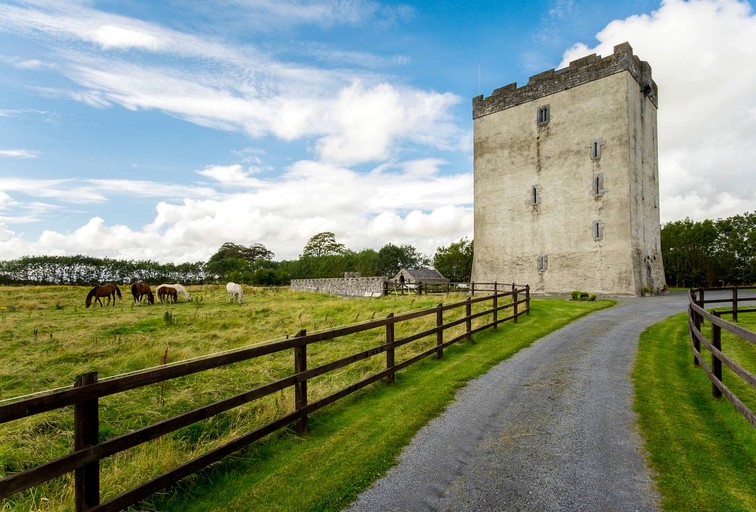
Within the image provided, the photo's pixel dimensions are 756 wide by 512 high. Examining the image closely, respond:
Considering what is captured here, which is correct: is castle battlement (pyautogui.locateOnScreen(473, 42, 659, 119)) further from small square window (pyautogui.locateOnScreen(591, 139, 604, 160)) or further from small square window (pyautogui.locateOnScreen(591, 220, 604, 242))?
small square window (pyautogui.locateOnScreen(591, 220, 604, 242))

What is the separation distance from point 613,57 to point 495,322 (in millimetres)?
27810

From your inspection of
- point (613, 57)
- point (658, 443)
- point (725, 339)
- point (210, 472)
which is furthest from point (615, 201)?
point (210, 472)

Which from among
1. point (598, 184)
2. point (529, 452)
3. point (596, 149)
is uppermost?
point (596, 149)

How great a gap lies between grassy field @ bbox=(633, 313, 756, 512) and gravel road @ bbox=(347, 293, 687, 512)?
0.72ft

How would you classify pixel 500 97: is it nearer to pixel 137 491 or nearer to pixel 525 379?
pixel 525 379

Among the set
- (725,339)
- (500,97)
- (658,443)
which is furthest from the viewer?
(500,97)

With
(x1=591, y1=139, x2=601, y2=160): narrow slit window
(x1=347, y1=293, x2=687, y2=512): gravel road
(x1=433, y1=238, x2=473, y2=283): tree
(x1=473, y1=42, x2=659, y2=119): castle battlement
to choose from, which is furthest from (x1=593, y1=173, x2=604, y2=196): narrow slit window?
(x1=433, y1=238, x2=473, y2=283): tree

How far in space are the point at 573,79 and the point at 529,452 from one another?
35.5 meters

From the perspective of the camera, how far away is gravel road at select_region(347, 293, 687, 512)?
4047 millimetres

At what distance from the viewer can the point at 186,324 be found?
17.2 m

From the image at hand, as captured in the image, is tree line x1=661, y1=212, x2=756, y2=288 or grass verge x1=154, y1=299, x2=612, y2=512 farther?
tree line x1=661, y1=212, x2=756, y2=288

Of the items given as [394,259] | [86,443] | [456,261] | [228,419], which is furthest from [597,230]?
[394,259]

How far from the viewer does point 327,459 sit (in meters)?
4.88

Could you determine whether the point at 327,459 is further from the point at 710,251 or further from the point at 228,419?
the point at 710,251
